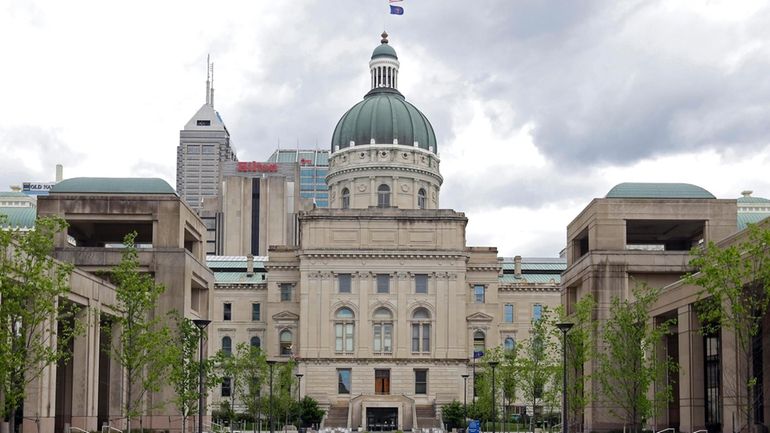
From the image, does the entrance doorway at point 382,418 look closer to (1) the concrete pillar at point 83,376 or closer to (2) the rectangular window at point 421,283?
(2) the rectangular window at point 421,283

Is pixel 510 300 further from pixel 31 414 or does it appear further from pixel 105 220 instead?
pixel 31 414

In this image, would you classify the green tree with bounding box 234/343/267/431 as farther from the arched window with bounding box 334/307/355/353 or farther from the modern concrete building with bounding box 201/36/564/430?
the arched window with bounding box 334/307/355/353

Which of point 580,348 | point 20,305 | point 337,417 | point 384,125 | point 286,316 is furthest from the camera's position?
point 384,125

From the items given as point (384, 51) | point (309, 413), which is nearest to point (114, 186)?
point (309, 413)

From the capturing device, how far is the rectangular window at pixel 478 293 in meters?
129

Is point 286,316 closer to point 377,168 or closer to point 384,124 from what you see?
point 377,168

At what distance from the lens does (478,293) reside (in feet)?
423

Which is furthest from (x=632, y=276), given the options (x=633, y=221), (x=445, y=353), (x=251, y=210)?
(x=251, y=210)

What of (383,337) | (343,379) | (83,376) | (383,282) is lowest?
(343,379)

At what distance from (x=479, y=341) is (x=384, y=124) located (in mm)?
27230

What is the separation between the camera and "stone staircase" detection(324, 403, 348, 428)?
4653 inches

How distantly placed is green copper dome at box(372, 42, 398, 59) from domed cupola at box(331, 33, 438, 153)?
4.13 meters

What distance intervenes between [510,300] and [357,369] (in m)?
20.2

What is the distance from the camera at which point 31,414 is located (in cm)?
5475
